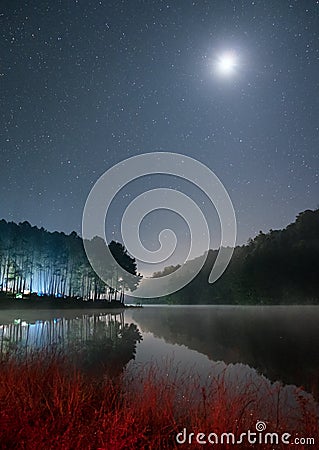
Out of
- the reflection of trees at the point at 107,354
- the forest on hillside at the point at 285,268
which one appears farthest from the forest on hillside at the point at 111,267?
the reflection of trees at the point at 107,354

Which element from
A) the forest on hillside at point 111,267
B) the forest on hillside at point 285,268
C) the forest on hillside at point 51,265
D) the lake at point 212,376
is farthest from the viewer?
the forest on hillside at point 285,268

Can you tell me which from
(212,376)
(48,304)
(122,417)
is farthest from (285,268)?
(122,417)

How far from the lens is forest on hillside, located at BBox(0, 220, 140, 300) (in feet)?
192

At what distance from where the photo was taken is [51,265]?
66062mm

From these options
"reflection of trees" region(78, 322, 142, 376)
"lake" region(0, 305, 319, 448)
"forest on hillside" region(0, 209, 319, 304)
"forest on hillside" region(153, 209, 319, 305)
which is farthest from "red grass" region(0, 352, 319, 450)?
"forest on hillside" region(153, 209, 319, 305)

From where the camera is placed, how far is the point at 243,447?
5.12 m

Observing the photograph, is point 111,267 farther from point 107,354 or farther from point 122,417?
point 122,417

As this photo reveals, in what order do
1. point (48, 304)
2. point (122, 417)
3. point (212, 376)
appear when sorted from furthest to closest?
point (48, 304)
point (212, 376)
point (122, 417)

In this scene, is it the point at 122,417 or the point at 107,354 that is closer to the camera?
the point at 122,417

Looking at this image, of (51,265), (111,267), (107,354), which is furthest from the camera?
(111,267)

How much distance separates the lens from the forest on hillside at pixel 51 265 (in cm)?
5859

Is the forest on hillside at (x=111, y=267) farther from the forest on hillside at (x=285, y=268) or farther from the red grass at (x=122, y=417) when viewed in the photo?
the red grass at (x=122, y=417)

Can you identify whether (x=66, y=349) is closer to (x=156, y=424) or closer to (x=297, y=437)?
(x=156, y=424)

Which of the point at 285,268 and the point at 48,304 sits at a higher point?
the point at 285,268
